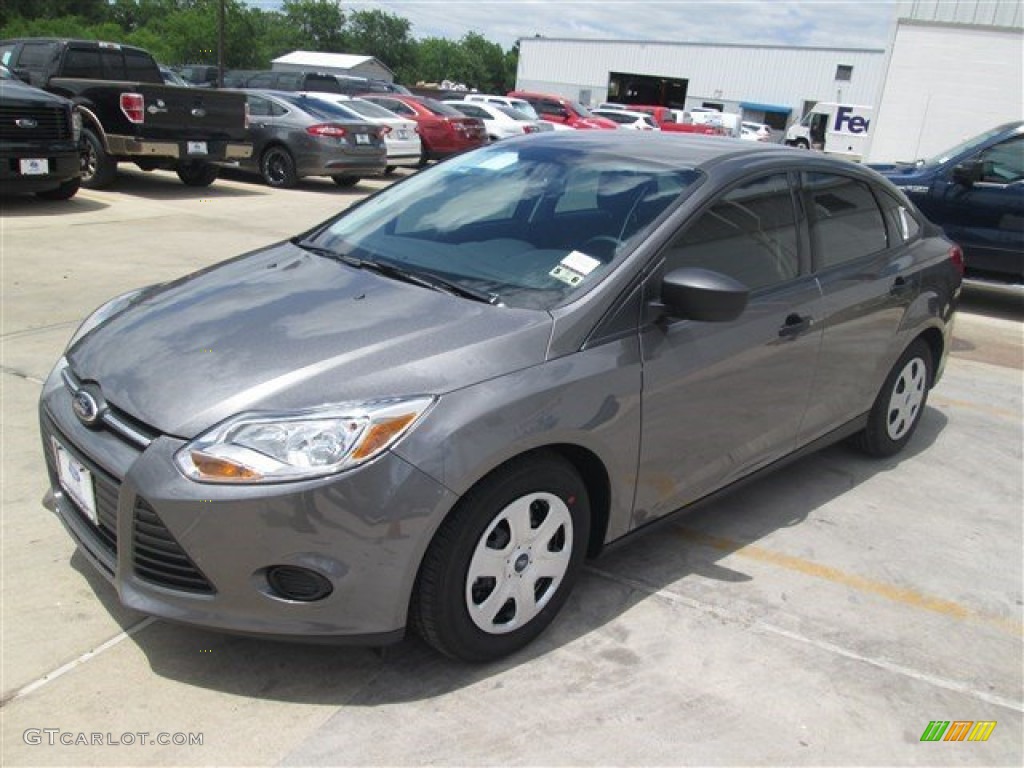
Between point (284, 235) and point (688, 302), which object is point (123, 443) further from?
point (284, 235)

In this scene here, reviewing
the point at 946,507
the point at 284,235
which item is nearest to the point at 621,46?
the point at 284,235

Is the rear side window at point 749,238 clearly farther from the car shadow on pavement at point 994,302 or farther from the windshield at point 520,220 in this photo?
the car shadow on pavement at point 994,302

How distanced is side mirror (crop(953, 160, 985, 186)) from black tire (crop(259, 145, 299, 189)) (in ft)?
32.0

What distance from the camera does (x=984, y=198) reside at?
8.94m

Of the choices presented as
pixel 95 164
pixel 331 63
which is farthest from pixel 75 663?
pixel 331 63

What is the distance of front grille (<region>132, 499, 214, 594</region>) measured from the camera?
244cm

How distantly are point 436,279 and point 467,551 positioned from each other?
1049 mm

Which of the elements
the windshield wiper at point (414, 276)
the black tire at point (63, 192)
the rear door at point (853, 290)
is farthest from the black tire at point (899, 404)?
the black tire at point (63, 192)

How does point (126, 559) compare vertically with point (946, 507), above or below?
above

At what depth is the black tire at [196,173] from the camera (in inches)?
539

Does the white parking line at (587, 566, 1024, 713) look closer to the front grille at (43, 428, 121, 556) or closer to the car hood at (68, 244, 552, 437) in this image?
the car hood at (68, 244, 552, 437)

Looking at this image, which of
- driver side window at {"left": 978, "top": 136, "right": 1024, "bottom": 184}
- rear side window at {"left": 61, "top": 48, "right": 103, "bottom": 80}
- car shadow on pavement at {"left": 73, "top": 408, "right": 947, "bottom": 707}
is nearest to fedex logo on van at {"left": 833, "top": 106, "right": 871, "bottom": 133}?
driver side window at {"left": 978, "top": 136, "right": 1024, "bottom": 184}

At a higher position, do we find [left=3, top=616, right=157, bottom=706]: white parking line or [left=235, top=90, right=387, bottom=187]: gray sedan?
[left=235, top=90, right=387, bottom=187]: gray sedan

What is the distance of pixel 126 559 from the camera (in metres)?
2.55
